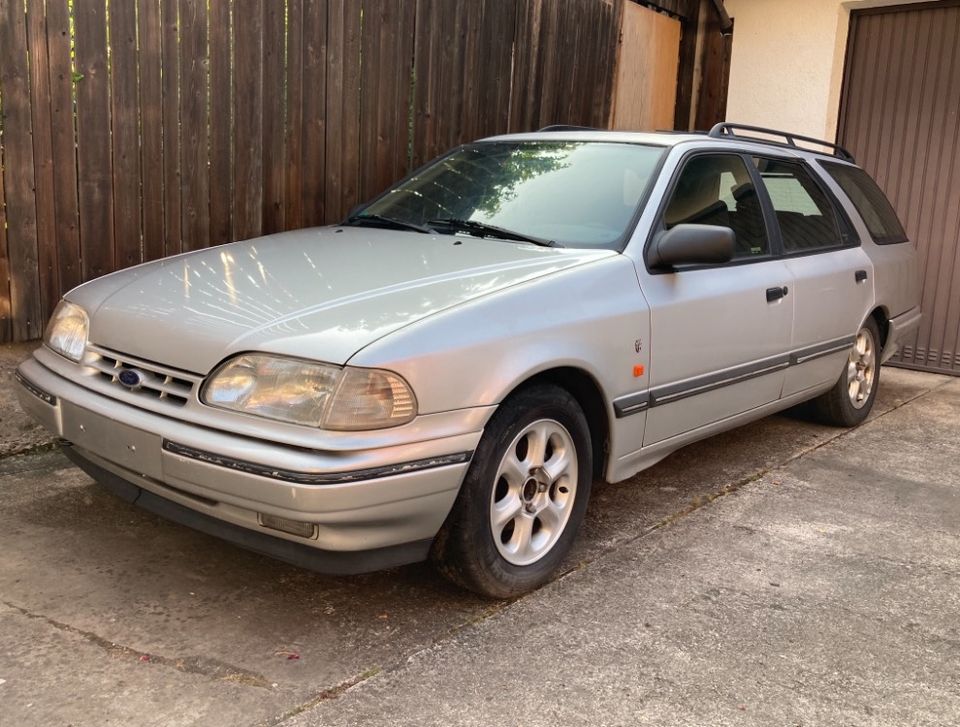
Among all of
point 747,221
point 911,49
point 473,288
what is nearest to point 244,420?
point 473,288

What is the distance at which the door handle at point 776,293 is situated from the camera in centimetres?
446

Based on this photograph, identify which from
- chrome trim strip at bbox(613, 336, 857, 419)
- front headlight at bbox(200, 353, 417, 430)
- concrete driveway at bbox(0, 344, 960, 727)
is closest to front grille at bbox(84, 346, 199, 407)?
front headlight at bbox(200, 353, 417, 430)

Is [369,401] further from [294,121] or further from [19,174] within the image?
[294,121]

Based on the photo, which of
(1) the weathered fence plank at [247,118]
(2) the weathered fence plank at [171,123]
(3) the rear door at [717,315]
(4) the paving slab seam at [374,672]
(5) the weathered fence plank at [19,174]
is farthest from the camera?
(1) the weathered fence plank at [247,118]

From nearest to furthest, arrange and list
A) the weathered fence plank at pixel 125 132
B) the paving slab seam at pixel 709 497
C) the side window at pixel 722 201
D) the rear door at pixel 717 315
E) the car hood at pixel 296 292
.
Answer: the car hood at pixel 296 292, the paving slab seam at pixel 709 497, the rear door at pixel 717 315, the side window at pixel 722 201, the weathered fence plank at pixel 125 132

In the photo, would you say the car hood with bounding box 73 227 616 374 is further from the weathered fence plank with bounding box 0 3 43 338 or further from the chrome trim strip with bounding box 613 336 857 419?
the weathered fence plank with bounding box 0 3 43 338

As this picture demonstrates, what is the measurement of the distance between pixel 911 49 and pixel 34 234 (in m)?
6.82

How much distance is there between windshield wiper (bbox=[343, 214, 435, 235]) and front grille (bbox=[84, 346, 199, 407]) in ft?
4.71

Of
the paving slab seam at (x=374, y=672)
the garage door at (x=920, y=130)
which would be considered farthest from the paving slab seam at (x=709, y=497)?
the garage door at (x=920, y=130)

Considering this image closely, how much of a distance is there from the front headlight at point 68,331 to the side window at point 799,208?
3.22 meters

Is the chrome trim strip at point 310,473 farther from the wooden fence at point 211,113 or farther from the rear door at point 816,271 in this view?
the rear door at point 816,271

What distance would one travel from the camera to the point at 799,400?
5.06 m

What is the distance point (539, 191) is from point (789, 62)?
5.20 meters

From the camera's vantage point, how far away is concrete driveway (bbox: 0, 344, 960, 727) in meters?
2.67
